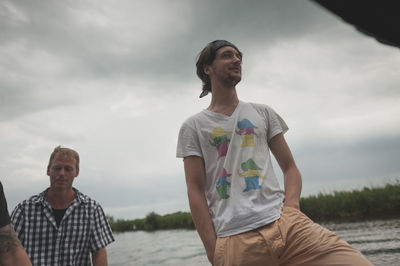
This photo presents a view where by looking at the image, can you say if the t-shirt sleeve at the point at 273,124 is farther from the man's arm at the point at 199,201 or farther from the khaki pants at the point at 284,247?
the khaki pants at the point at 284,247

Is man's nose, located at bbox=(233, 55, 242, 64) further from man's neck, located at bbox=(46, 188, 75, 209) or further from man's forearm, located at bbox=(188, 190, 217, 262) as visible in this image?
man's neck, located at bbox=(46, 188, 75, 209)

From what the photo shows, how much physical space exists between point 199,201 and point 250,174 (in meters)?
0.40

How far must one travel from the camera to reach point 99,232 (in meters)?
4.04

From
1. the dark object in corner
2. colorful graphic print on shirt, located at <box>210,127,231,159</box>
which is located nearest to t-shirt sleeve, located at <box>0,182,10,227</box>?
colorful graphic print on shirt, located at <box>210,127,231,159</box>

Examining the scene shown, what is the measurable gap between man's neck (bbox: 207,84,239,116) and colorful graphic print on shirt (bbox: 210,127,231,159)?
218 millimetres

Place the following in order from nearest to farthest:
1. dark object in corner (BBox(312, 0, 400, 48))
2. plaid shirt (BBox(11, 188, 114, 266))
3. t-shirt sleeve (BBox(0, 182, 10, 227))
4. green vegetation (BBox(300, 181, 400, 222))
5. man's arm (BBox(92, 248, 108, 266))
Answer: dark object in corner (BBox(312, 0, 400, 48)) < t-shirt sleeve (BBox(0, 182, 10, 227)) < plaid shirt (BBox(11, 188, 114, 266)) < man's arm (BBox(92, 248, 108, 266)) < green vegetation (BBox(300, 181, 400, 222))

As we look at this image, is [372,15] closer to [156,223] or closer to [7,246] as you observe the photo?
[7,246]

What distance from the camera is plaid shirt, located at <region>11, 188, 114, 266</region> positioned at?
146 inches

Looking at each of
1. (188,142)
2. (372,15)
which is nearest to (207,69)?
(188,142)

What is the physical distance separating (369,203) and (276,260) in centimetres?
1443

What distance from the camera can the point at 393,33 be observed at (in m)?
0.61

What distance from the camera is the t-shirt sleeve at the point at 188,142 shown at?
2.38m

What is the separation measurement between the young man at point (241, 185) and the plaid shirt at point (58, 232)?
87.5 inches

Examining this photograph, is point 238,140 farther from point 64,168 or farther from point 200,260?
point 200,260
